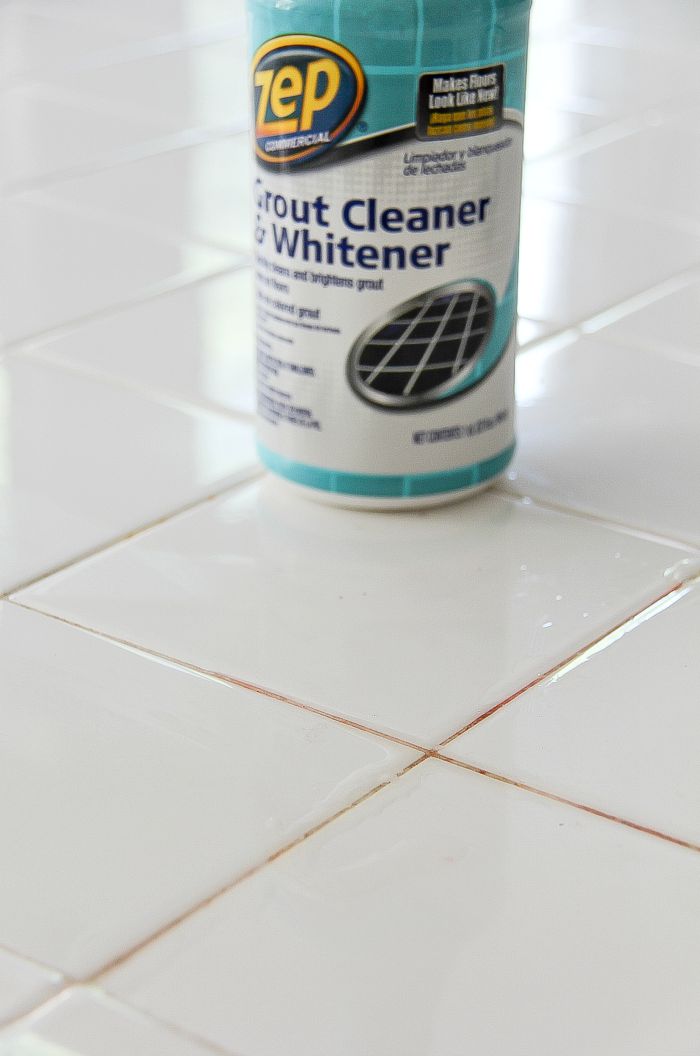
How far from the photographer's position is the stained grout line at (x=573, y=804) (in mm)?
561

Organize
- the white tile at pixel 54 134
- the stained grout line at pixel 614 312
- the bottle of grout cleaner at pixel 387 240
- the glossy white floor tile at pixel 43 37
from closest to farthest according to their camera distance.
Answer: the bottle of grout cleaner at pixel 387 240 < the stained grout line at pixel 614 312 < the white tile at pixel 54 134 < the glossy white floor tile at pixel 43 37

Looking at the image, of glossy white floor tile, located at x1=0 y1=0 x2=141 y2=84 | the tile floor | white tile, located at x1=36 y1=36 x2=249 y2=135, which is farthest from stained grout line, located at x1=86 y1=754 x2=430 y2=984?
glossy white floor tile, located at x1=0 y1=0 x2=141 y2=84

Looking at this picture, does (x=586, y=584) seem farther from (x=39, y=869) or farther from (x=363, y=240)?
(x=39, y=869)

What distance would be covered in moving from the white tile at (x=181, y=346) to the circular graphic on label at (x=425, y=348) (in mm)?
176

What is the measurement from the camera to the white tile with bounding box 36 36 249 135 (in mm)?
1498

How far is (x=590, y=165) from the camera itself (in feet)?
4.42

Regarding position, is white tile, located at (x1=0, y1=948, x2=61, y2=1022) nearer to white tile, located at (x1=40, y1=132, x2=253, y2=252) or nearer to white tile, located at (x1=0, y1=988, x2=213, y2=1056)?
white tile, located at (x1=0, y1=988, x2=213, y2=1056)

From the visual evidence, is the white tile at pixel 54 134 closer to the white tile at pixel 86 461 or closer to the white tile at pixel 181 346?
the white tile at pixel 181 346

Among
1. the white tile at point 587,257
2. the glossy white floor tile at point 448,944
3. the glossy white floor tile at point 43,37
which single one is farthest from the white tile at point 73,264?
the glossy white floor tile at point 448,944

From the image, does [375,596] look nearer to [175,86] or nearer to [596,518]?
[596,518]

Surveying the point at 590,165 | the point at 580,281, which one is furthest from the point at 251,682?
the point at 590,165

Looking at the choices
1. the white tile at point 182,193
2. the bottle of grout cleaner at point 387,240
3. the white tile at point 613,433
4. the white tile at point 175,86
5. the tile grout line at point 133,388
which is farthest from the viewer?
the white tile at point 175,86

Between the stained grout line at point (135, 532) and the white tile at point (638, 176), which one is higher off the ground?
the white tile at point (638, 176)

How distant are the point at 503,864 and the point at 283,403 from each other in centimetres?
32
